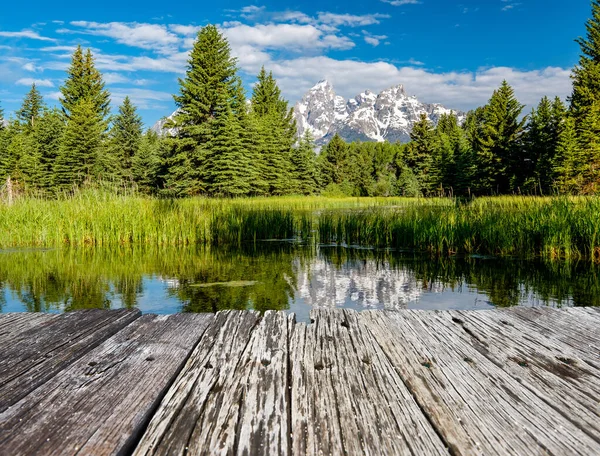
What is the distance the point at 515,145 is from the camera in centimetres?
3256

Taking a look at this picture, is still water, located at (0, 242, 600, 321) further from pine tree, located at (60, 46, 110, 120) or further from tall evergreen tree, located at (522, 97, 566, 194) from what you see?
pine tree, located at (60, 46, 110, 120)

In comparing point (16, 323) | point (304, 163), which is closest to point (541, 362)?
point (16, 323)

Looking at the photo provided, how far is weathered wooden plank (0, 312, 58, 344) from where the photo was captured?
168 centimetres

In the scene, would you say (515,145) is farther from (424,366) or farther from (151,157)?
(424,366)

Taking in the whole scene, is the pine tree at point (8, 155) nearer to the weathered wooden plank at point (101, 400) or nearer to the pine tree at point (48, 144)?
the pine tree at point (48, 144)

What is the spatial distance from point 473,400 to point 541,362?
44cm

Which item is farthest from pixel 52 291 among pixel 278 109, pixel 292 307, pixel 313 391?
pixel 278 109

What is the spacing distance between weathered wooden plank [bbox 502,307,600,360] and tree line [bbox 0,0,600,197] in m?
18.7

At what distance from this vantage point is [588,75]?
2944cm

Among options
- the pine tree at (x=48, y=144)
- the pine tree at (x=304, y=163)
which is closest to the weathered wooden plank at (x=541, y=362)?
the pine tree at (x=48, y=144)

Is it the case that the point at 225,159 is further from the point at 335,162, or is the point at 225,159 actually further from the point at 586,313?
the point at 335,162

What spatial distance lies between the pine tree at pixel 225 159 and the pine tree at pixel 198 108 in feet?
1.48

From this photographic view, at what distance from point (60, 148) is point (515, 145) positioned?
33.1 meters

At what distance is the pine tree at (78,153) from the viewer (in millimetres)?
29344
